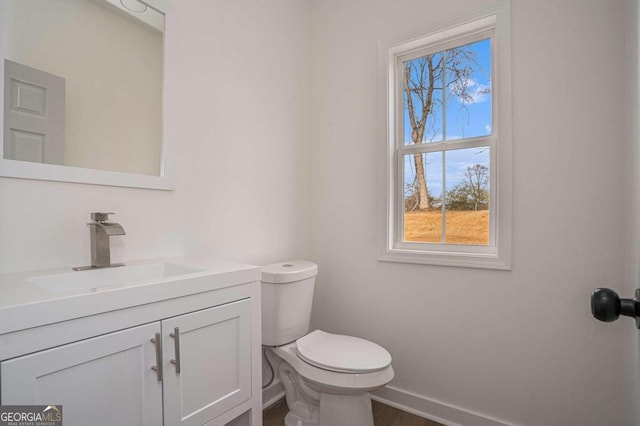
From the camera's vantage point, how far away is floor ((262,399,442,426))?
5.44 feet

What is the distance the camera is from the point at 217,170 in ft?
5.21

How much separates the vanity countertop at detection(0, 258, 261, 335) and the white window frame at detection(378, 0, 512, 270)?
1.01 metres

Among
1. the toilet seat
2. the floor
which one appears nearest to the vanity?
the toilet seat

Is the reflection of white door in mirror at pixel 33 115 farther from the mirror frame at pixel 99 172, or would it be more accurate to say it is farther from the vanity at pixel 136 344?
the vanity at pixel 136 344

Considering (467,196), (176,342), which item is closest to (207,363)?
(176,342)

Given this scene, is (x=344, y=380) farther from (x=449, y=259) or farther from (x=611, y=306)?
(x=611, y=306)

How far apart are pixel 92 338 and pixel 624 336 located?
1.86 metres

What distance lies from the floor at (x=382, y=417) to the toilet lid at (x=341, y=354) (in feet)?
1.61

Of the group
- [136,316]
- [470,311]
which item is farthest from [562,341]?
[136,316]

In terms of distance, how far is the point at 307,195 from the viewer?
7.20 ft

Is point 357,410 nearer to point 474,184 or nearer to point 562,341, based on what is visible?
point 562,341

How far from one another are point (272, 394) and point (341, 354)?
685 millimetres

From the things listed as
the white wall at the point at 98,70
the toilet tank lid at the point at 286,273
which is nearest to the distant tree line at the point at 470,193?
the toilet tank lid at the point at 286,273

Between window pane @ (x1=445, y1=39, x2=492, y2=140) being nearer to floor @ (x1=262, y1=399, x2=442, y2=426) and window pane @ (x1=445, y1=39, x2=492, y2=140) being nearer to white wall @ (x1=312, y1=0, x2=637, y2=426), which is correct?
white wall @ (x1=312, y1=0, x2=637, y2=426)
